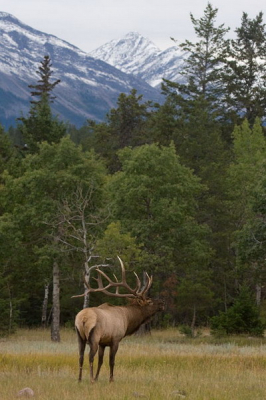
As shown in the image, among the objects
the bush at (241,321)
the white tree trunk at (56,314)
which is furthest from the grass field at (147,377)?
the white tree trunk at (56,314)

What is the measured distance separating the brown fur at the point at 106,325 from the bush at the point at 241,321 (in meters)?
17.7

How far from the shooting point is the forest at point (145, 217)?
33.6 m

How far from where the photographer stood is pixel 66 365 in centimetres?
1680

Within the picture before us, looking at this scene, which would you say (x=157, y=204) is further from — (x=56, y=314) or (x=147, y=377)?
(x=147, y=377)

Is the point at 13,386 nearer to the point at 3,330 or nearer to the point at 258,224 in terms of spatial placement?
the point at 258,224

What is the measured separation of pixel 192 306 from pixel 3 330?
40.2ft

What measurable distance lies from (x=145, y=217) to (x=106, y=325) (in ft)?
81.6

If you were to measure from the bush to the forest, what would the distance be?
0.20 ft

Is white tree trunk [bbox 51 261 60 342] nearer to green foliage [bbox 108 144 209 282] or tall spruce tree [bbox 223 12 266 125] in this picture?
green foliage [bbox 108 144 209 282]

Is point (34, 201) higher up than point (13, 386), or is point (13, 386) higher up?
point (34, 201)

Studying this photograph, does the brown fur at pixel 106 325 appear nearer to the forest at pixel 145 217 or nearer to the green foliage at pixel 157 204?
the forest at pixel 145 217

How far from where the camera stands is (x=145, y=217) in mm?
38125

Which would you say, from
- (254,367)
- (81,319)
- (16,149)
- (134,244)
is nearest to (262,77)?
(16,149)

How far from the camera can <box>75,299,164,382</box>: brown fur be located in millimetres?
12992
